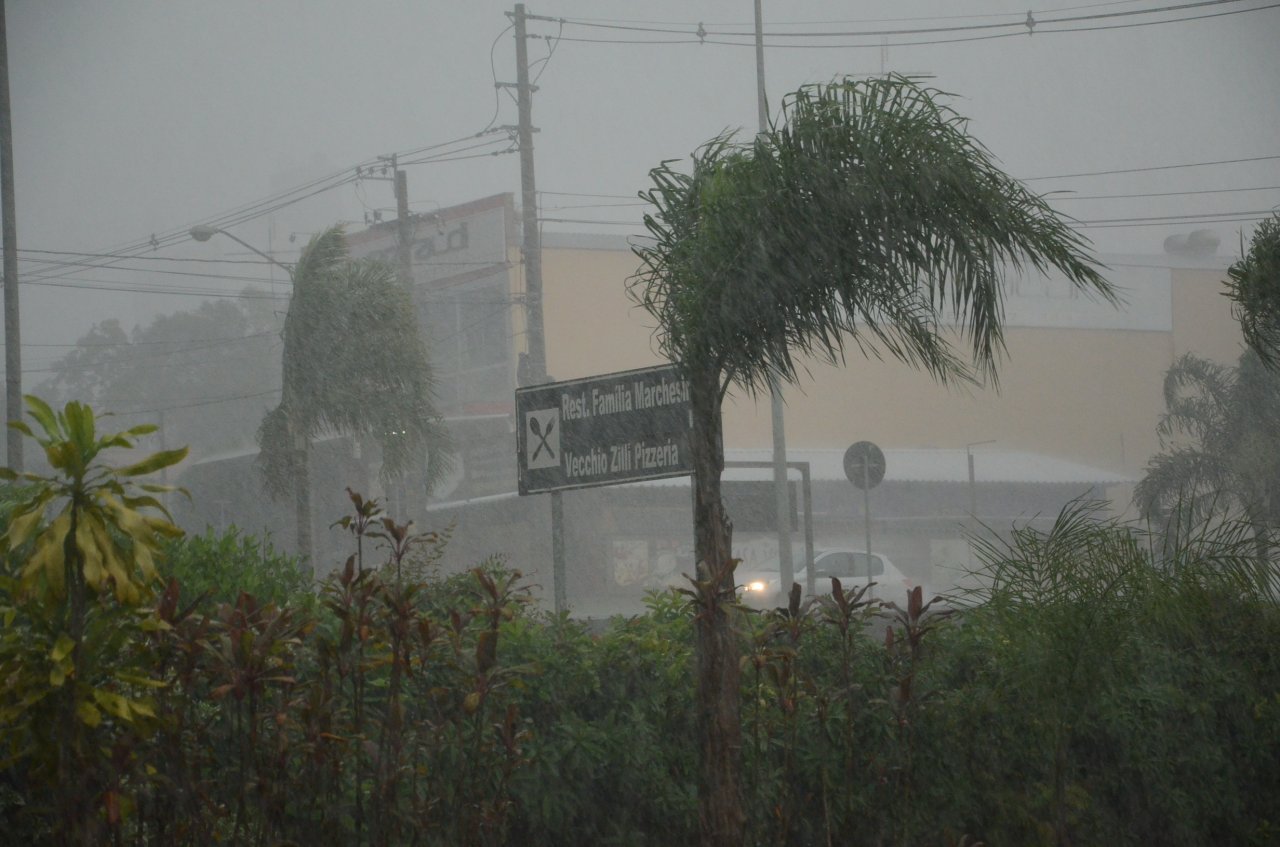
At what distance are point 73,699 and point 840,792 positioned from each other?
269 cm

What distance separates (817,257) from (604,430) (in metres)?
1.25

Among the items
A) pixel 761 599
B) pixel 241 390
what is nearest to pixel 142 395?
pixel 241 390

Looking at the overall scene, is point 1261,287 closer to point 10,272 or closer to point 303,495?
point 10,272

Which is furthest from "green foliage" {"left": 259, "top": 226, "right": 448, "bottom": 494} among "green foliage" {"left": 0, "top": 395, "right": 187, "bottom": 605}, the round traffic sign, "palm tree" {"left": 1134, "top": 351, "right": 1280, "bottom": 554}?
"green foliage" {"left": 0, "top": 395, "right": 187, "bottom": 605}

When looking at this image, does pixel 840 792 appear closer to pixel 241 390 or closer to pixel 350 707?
pixel 350 707

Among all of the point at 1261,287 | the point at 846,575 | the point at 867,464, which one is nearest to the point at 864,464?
the point at 867,464

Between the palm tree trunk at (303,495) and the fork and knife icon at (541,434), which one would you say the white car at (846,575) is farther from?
the fork and knife icon at (541,434)

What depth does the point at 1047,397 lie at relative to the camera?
36281mm

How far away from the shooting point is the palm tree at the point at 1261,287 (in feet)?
20.0

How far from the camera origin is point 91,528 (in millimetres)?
3402

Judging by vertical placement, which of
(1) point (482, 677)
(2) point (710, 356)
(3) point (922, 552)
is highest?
(2) point (710, 356)

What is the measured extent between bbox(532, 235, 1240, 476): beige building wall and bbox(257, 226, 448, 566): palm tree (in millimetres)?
15955

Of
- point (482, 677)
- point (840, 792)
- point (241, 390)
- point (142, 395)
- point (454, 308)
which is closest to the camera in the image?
point (482, 677)

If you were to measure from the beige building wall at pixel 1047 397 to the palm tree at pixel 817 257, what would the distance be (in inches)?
1045
